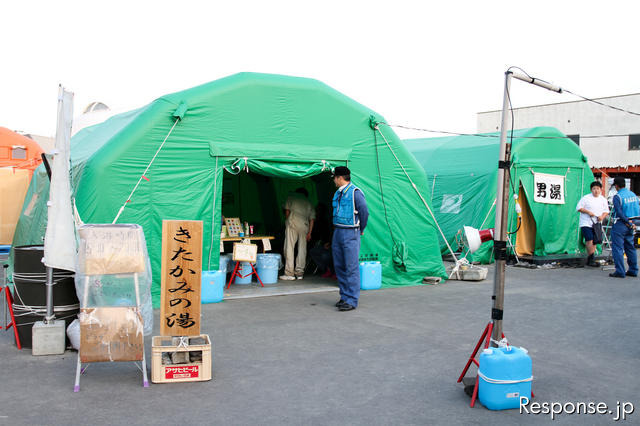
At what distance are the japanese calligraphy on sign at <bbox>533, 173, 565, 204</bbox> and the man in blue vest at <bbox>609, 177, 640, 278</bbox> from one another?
6.62ft

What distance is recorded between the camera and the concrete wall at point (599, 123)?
2552 cm

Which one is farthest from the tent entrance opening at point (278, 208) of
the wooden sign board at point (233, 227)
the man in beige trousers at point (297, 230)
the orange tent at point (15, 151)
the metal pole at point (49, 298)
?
the orange tent at point (15, 151)

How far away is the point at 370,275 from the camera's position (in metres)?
8.59

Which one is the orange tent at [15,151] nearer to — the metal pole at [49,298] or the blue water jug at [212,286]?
the blue water jug at [212,286]

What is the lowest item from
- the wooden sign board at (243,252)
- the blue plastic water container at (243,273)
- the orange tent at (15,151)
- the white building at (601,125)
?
the blue plastic water container at (243,273)

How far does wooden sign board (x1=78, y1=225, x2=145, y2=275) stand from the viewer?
4484mm

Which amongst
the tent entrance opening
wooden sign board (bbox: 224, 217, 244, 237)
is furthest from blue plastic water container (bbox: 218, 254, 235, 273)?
wooden sign board (bbox: 224, 217, 244, 237)

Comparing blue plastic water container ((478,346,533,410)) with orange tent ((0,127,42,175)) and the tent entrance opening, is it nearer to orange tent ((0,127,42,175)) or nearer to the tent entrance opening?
the tent entrance opening

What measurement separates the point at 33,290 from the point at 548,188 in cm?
1030

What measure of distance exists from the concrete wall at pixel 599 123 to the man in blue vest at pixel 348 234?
21.9 metres

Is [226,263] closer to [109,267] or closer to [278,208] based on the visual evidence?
[278,208]

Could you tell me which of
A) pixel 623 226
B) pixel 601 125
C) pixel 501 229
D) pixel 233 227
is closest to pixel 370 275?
pixel 233 227

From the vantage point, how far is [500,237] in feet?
13.3

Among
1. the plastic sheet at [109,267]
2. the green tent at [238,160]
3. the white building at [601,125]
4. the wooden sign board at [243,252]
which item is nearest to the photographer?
the plastic sheet at [109,267]
